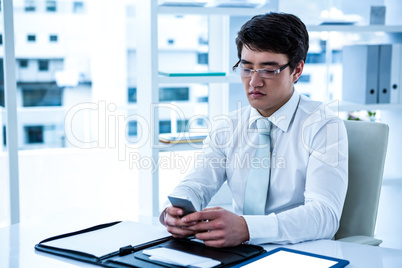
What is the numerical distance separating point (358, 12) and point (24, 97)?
3758 mm

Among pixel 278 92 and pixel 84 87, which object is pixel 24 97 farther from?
pixel 278 92

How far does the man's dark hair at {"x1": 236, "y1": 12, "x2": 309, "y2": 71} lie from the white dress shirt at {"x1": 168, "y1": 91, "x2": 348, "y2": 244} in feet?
0.56

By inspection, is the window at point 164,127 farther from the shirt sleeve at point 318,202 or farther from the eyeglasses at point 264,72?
the shirt sleeve at point 318,202

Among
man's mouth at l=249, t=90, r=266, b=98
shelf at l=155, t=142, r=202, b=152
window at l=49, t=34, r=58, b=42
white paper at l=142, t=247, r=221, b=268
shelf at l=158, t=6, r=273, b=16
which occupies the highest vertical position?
A: window at l=49, t=34, r=58, b=42

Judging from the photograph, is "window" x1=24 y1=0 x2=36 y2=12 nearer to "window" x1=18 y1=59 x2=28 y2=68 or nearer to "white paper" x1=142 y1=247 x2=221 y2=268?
"window" x1=18 y1=59 x2=28 y2=68

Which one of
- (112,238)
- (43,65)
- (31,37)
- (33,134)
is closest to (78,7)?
(31,37)

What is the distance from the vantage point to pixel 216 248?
134cm

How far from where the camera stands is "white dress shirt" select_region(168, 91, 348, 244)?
1468 millimetres

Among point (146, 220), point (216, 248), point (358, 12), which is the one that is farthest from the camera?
point (358, 12)

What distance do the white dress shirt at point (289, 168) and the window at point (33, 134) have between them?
3.53 m

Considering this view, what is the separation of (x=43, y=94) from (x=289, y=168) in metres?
4.20

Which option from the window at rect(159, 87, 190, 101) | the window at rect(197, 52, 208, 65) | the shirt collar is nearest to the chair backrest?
the shirt collar

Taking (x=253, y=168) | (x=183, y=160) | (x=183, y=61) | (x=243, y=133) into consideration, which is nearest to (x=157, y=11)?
(x=243, y=133)

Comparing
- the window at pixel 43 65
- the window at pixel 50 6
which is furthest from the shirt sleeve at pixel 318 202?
the window at pixel 43 65
